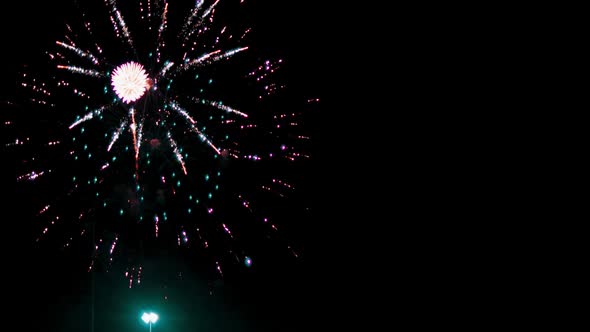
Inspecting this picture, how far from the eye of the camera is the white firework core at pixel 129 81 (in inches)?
237

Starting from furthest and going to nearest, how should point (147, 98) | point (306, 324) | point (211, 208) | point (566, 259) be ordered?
point (306, 324), point (566, 259), point (211, 208), point (147, 98)

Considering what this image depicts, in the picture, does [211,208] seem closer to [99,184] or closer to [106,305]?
[99,184]

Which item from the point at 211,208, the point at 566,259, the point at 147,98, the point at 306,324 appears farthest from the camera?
the point at 306,324

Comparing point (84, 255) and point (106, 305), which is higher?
point (84, 255)

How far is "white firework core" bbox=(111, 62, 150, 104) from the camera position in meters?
6.01

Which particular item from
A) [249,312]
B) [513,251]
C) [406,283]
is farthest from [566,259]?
[249,312]

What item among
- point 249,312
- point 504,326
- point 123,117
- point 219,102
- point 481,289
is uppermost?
point 123,117

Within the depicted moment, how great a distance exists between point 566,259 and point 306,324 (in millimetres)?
4840

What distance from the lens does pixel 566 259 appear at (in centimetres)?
927

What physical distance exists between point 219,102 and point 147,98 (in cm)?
89

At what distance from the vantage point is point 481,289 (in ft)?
Result: 32.2

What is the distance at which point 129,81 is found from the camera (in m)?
6.02

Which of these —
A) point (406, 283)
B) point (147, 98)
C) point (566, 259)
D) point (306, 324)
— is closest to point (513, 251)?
point (566, 259)

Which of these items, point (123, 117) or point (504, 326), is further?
point (504, 326)
